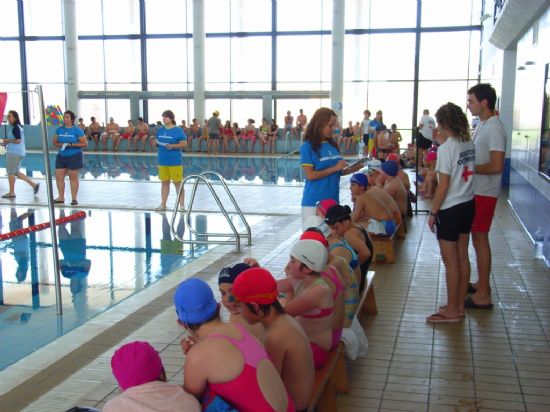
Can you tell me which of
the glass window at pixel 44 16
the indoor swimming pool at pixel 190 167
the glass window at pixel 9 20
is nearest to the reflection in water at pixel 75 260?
the indoor swimming pool at pixel 190 167

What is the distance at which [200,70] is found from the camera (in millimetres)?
25609

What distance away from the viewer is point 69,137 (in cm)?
1020

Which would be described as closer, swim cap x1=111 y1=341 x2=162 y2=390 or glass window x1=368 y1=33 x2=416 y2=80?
swim cap x1=111 y1=341 x2=162 y2=390

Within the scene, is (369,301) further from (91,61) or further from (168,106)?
(91,61)

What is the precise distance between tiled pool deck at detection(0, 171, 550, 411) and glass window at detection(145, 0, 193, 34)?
2331 cm

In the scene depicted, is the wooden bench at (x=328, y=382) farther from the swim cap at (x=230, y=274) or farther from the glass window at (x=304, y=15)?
the glass window at (x=304, y=15)

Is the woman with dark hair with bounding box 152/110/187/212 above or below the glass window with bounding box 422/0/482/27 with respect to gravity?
below

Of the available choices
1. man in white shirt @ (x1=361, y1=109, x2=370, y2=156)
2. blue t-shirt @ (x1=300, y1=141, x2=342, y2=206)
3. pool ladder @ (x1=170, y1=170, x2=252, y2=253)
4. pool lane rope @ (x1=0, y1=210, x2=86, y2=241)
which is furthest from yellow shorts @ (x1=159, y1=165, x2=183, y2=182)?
man in white shirt @ (x1=361, y1=109, x2=370, y2=156)

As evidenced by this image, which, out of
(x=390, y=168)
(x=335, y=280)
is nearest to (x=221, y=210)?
(x=390, y=168)

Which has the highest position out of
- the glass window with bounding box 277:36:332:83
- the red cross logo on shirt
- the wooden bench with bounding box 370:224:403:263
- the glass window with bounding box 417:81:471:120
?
the glass window with bounding box 277:36:332:83

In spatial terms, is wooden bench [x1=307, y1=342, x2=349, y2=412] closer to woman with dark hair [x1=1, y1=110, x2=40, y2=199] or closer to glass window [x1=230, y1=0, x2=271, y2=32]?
woman with dark hair [x1=1, y1=110, x2=40, y2=199]

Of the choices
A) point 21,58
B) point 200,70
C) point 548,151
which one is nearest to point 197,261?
point 548,151

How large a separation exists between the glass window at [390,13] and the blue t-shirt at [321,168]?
882 inches

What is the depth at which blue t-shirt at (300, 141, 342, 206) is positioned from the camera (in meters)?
4.85
